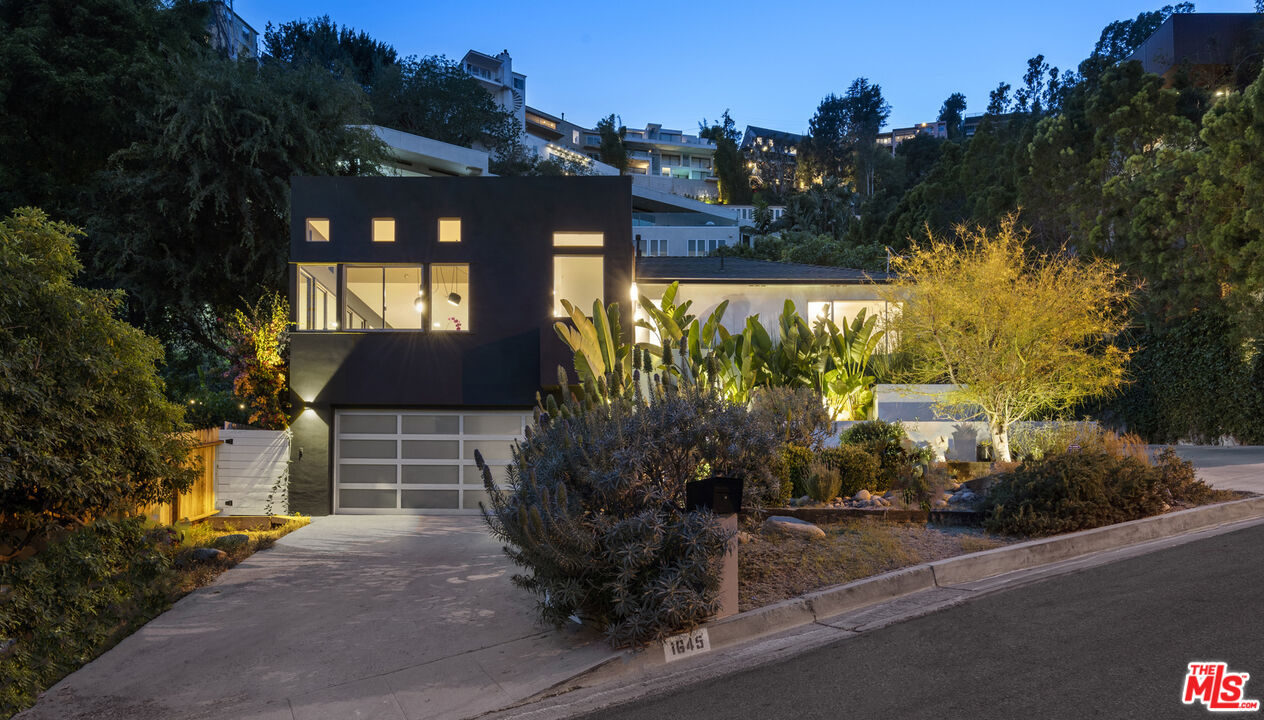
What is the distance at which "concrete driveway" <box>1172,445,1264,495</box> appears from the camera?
12.9 meters

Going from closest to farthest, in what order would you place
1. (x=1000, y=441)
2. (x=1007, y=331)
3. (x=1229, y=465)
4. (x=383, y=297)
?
1. (x=1229, y=465)
2. (x=1007, y=331)
3. (x=1000, y=441)
4. (x=383, y=297)

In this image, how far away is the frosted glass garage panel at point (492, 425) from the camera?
1670 centimetres

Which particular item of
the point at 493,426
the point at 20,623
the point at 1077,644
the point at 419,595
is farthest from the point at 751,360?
the point at 20,623

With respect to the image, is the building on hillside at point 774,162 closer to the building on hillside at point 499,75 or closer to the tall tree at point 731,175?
the tall tree at point 731,175

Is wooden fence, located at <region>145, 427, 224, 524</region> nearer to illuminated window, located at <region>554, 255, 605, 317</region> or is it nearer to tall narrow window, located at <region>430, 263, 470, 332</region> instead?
tall narrow window, located at <region>430, 263, 470, 332</region>

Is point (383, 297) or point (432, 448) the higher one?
point (383, 297)

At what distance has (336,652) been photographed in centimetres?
739

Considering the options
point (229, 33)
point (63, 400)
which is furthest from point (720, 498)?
point (229, 33)

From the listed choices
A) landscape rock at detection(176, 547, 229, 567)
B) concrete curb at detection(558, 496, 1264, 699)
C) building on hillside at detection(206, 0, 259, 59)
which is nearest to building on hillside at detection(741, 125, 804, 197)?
building on hillside at detection(206, 0, 259, 59)

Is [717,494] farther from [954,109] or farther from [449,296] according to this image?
[954,109]

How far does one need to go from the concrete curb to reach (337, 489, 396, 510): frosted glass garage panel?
10930 mm

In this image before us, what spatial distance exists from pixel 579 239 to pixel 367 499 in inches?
Result: 258

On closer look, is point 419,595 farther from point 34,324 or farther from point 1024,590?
point 1024,590

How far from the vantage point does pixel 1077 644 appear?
623 centimetres
